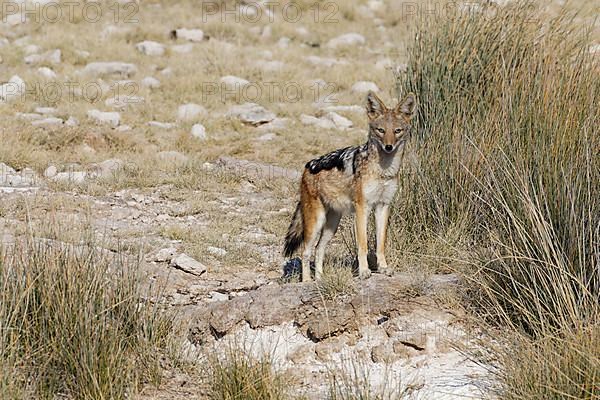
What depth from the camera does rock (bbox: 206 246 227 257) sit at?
812 cm

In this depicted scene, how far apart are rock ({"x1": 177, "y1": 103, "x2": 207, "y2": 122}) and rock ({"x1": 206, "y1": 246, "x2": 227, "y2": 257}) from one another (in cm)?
514

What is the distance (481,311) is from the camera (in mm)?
5695

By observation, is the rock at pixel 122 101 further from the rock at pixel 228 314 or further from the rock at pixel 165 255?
the rock at pixel 228 314

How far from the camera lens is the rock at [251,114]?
1320 cm

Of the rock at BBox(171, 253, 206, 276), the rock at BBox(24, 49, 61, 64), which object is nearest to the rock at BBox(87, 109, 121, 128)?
the rock at BBox(24, 49, 61, 64)

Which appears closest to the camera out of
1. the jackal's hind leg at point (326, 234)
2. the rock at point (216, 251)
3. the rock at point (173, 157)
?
the jackal's hind leg at point (326, 234)

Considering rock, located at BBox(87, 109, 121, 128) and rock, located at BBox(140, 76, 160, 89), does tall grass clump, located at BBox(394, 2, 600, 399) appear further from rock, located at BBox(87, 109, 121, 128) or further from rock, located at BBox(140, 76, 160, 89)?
rock, located at BBox(140, 76, 160, 89)

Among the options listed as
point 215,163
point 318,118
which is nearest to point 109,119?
point 215,163

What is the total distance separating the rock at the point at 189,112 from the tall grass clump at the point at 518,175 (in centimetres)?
480

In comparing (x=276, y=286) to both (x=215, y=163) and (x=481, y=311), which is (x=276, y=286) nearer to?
(x=481, y=311)

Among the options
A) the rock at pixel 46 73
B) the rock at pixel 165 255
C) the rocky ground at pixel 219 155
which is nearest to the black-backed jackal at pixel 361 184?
the rocky ground at pixel 219 155

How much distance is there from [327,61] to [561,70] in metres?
9.80

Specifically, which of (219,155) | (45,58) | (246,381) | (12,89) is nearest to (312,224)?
(246,381)

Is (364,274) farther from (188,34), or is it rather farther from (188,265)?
(188,34)
